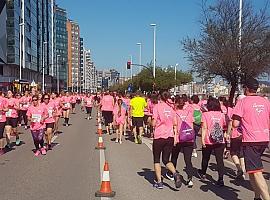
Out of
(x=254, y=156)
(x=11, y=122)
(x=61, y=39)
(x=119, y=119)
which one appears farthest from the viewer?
(x=61, y=39)

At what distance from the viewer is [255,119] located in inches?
272

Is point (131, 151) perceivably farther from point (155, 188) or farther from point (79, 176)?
point (155, 188)

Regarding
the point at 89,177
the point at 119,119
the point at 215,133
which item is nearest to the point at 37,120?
the point at 89,177

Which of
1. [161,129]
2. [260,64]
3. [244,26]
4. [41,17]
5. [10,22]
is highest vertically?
[41,17]

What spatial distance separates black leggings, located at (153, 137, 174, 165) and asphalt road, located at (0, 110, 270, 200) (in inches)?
23.8

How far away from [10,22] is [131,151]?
68.8 m

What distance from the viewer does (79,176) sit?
1023cm

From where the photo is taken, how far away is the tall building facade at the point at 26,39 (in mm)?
78250

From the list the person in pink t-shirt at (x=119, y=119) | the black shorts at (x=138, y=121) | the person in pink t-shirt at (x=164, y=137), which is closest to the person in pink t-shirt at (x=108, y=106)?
the person in pink t-shirt at (x=119, y=119)

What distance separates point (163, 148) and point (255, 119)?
99.4 inches

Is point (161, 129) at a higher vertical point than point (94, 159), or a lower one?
higher

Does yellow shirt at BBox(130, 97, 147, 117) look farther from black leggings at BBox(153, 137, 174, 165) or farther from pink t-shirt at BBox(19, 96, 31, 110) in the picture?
black leggings at BBox(153, 137, 174, 165)

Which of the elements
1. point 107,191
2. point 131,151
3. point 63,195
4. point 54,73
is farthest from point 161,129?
point 54,73

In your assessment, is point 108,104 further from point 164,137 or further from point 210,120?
point 164,137
